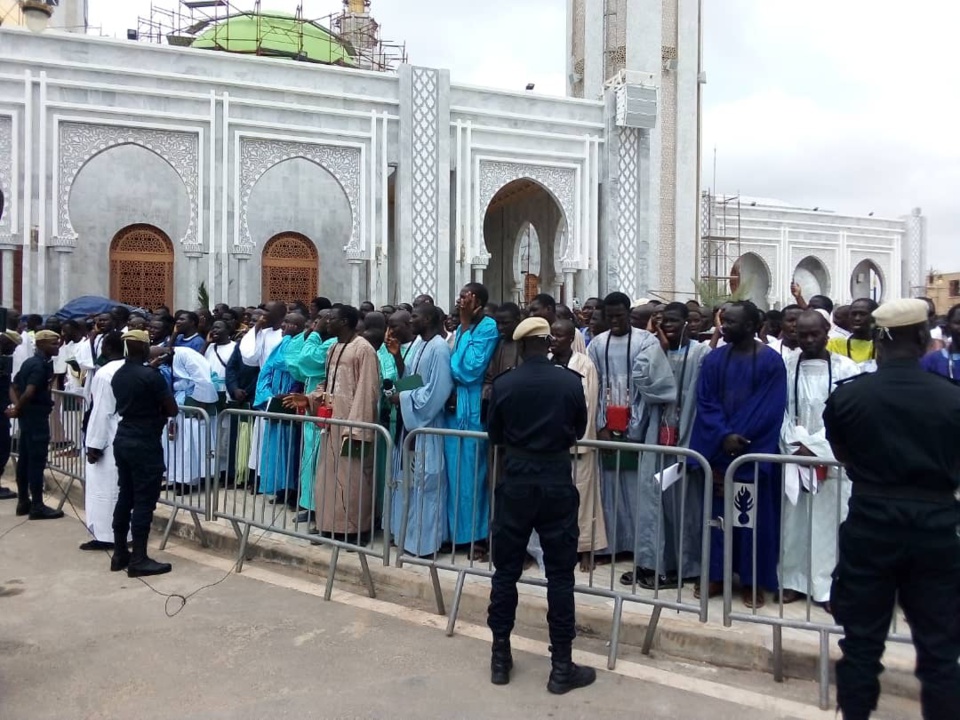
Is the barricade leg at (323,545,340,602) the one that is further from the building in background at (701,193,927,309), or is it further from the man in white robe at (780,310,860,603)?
the building in background at (701,193,927,309)

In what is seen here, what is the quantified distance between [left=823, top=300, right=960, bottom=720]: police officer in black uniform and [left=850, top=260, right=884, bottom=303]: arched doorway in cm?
3357

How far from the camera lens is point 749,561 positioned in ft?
15.3

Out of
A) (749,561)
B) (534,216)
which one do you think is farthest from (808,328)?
(534,216)

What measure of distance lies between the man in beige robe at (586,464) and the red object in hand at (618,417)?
13 cm

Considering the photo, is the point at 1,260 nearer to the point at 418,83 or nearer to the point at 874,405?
the point at 418,83

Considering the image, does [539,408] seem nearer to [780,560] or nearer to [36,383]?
[780,560]

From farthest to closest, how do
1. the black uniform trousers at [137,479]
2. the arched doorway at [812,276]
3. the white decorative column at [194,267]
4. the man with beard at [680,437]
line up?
the arched doorway at [812,276] → the white decorative column at [194,267] → the black uniform trousers at [137,479] → the man with beard at [680,437]

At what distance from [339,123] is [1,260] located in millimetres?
7191

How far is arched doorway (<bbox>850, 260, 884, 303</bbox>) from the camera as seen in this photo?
33.5 meters

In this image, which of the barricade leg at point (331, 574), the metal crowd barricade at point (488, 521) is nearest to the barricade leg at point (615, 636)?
the metal crowd barricade at point (488, 521)

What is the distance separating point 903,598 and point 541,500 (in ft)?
5.07

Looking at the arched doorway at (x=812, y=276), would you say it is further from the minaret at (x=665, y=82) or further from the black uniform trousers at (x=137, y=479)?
the black uniform trousers at (x=137, y=479)

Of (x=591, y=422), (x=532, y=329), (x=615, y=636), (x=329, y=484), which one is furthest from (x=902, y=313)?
(x=329, y=484)

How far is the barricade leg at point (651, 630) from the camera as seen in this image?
4.18 m
